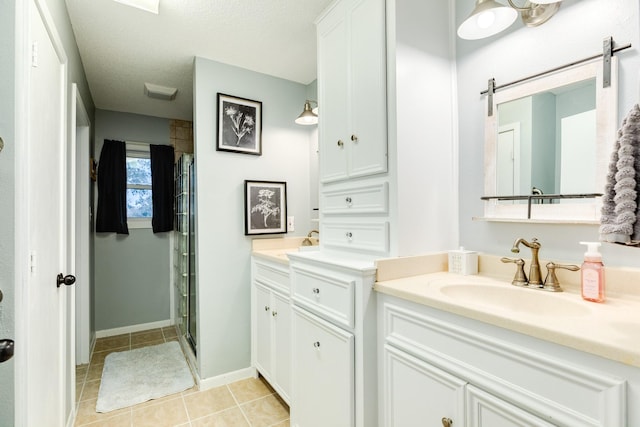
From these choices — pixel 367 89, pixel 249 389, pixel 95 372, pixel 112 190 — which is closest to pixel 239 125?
pixel 367 89

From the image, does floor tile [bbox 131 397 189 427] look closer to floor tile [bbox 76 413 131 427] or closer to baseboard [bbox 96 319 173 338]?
floor tile [bbox 76 413 131 427]

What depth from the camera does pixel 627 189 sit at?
0.68m

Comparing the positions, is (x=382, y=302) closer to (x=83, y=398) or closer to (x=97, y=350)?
(x=83, y=398)

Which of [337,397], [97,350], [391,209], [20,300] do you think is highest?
[391,209]

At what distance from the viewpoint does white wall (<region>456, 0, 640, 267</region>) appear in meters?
1.09

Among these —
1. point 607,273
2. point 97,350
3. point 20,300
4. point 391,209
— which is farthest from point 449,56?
point 97,350

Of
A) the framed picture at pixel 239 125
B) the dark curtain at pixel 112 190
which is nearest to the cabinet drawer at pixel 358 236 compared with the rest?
the framed picture at pixel 239 125

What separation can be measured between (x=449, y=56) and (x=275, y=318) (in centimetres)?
186

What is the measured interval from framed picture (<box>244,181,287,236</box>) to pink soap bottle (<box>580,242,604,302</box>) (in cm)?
199

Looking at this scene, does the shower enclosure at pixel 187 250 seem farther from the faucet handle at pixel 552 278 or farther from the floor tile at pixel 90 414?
the faucet handle at pixel 552 278

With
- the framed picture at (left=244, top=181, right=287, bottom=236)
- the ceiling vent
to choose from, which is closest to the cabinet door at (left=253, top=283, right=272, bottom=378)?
the framed picture at (left=244, top=181, right=287, bottom=236)

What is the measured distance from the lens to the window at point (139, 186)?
3566 mm

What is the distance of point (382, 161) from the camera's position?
1451mm

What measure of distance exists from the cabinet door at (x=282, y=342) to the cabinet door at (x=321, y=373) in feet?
0.80
